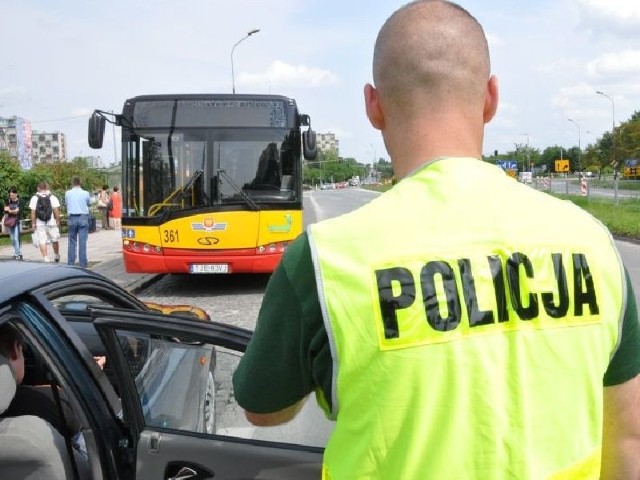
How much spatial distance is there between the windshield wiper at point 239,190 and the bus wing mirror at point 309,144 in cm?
119

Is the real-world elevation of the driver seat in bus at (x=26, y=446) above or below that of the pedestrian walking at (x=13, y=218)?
below

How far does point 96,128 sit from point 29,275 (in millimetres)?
7836

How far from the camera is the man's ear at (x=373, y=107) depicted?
52.6 inches

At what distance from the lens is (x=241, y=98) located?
10.8 m

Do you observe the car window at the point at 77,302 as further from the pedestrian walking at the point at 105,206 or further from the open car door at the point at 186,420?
the pedestrian walking at the point at 105,206

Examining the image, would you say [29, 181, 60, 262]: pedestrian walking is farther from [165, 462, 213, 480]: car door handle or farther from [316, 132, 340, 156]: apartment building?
[316, 132, 340, 156]: apartment building

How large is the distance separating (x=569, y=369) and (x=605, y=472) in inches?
12.3

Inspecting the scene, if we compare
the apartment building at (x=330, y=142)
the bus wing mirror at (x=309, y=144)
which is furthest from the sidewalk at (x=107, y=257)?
the apartment building at (x=330, y=142)

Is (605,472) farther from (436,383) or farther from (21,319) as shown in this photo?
(21,319)

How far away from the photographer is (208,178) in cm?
1072

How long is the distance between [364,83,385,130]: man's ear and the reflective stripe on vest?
202mm

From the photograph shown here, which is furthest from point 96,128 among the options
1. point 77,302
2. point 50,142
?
point 50,142

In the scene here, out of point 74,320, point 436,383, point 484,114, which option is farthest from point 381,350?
point 74,320

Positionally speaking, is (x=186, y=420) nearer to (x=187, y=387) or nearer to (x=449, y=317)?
(x=187, y=387)
